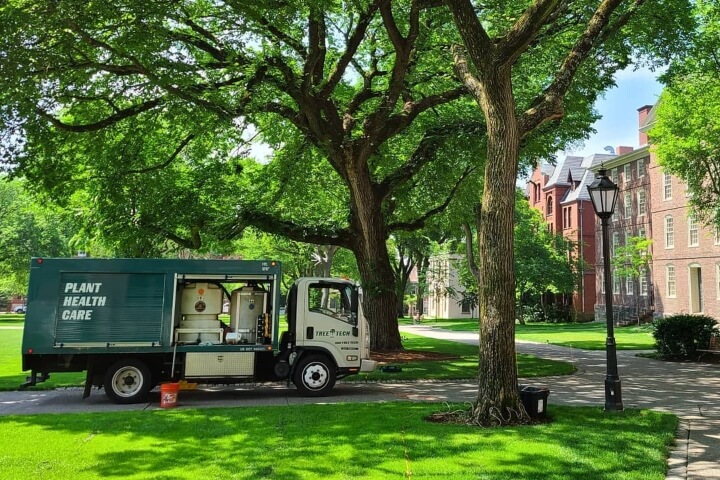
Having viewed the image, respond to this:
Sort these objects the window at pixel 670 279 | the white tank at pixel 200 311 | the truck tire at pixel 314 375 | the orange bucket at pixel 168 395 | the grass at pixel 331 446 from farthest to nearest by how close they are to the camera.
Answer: the window at pixel 670 279 → the truck tire at pixel 314 375 → the white tank at pixel 200 311 → the orange bucket at pixel 168 395 → the grass at pixel 331 446

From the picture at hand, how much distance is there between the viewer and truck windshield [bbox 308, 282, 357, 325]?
41.0ft

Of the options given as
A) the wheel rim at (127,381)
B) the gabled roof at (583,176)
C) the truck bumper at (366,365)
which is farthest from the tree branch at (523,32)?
the gabled roof at (583,176)

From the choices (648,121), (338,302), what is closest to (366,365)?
(338,302)

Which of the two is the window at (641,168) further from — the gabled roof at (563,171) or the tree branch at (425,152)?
the tree branch at (425,152)

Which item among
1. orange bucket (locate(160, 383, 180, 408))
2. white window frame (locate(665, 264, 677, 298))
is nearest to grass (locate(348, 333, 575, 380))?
orange bucket (locate(160, 383, 180, 408))

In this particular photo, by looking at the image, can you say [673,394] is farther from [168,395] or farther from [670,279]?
[670,279]

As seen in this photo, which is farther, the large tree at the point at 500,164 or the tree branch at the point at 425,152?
the tree branch at the point at 425,152

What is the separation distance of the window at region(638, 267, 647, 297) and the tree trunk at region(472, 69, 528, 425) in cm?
3979

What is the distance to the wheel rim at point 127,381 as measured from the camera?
37.6 feet

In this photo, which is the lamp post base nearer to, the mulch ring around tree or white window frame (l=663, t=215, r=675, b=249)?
the mulch ring around tree

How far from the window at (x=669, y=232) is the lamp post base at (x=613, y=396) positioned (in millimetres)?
35961

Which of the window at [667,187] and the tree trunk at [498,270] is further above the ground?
the window at [667,187]

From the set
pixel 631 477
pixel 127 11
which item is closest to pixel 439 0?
pixel 127 11

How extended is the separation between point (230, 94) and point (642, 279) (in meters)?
38.6
